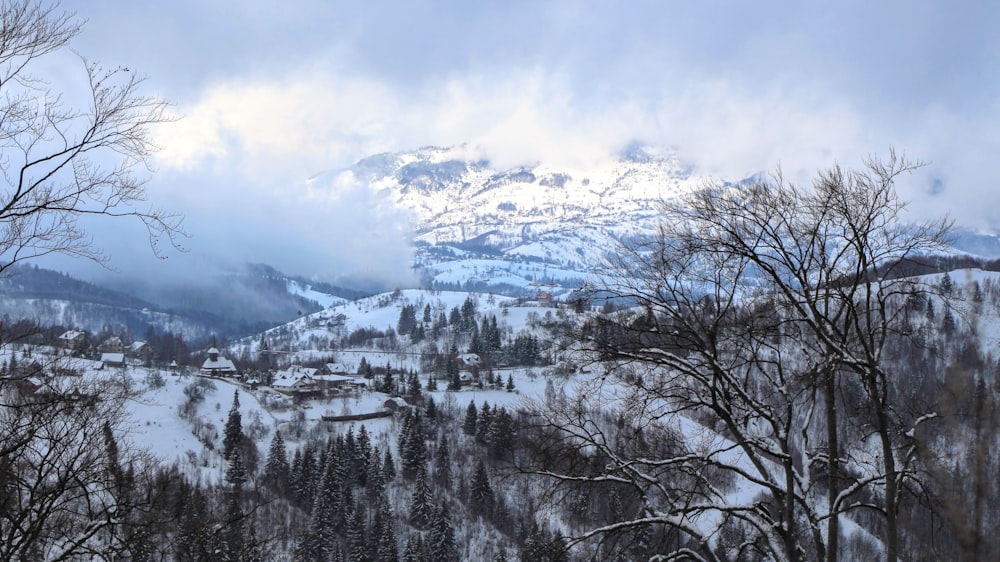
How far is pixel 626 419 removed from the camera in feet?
17.0

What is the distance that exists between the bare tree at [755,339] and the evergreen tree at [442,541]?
28.9 meters

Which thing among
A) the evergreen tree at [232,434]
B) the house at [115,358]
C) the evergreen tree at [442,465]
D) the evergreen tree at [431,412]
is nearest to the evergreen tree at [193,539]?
the evergreen tree at [442,465]

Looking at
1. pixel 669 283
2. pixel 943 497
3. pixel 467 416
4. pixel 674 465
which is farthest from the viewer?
pixel 467 416

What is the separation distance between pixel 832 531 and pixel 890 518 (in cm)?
44

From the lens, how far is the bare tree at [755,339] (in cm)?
441

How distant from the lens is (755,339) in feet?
15.9

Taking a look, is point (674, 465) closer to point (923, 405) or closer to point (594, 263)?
point (594, 263)

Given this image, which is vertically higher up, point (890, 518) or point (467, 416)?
point (890, 518)

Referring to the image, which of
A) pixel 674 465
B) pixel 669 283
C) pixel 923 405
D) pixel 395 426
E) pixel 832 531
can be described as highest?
pixel 669 283

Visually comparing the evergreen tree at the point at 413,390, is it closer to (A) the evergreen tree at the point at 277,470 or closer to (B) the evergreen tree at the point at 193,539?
(A) the evergreen tree at the point at 277,470

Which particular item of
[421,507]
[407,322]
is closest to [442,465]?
[421,507]

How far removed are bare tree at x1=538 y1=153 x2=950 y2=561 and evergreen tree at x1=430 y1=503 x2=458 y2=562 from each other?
28879 millimetres

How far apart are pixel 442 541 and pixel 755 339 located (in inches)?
1180

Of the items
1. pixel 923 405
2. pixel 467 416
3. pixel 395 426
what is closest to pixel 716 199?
pixel 923 405
